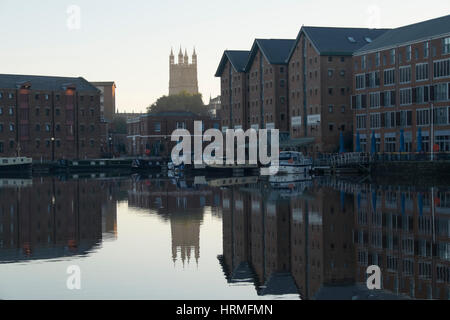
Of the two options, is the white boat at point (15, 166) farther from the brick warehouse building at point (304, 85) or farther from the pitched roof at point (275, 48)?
the pitched roof at point (275, 48)

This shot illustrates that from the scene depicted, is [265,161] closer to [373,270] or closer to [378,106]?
[378,106]

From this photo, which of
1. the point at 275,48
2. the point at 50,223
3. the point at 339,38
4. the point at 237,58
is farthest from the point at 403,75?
the point at 50,223

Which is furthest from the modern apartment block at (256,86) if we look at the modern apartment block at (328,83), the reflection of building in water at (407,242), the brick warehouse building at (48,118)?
the reflection of building in water at (407,242)

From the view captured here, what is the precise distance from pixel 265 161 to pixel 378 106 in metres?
17.7

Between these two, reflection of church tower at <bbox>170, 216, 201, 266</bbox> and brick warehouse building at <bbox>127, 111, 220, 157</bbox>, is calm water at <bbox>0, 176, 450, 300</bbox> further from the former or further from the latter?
brick warehouse building at <bbox>127, 111, 220, 157</bbox>

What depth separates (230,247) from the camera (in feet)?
110

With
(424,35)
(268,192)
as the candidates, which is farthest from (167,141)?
(268,192)

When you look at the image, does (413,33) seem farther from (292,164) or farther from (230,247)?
(230,247)

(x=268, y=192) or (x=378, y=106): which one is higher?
(x=378, y=106)

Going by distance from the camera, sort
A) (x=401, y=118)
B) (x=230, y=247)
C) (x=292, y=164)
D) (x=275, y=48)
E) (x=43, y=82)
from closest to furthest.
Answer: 1. (x=230, y=247)
2. (x=292, y=164)
3. (x=401, y=118)
4. (x=275, y=48)
5. (x=43, y=82)

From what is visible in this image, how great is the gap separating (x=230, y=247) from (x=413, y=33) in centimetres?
6784

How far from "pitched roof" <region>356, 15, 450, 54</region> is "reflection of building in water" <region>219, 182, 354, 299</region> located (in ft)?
135

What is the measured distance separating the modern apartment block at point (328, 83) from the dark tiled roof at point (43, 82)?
49.8m
